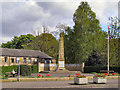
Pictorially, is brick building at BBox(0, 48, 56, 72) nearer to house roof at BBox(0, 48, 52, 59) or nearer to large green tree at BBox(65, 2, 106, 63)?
house roof at BBox(0, 48, 52, 59)

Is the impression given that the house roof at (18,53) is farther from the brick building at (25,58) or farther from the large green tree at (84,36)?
the large green tree at (84,36)

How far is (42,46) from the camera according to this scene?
64250 mm

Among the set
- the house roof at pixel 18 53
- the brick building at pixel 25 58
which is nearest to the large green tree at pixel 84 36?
the brick building at pixel 25 58

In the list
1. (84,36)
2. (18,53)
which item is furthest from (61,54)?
(18,53)

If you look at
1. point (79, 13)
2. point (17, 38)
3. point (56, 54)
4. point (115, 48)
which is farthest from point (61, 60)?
point (17, 38)

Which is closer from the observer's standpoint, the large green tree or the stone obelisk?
the stone obelisk

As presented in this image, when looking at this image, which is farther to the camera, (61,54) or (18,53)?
(18,53)

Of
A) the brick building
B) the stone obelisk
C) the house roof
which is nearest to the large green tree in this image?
the brick building

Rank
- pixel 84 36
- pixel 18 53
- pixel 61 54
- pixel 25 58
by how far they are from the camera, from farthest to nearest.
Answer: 1. pixel 25 58
2. pixel 18 53
3. pixel 84 36
4. pixel 61 54

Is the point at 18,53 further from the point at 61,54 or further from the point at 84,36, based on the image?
the point at 84,36

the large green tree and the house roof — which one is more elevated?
the large green tree

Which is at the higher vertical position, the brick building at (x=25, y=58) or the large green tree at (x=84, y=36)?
the large green tree at (x=84, y=36)

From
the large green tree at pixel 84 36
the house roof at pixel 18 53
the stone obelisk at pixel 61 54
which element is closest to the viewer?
the stone obelisk at pixel 61 54

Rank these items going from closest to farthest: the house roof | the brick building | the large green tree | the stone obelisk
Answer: the stone obelisk → the brick building → the large green tree → the house roof
